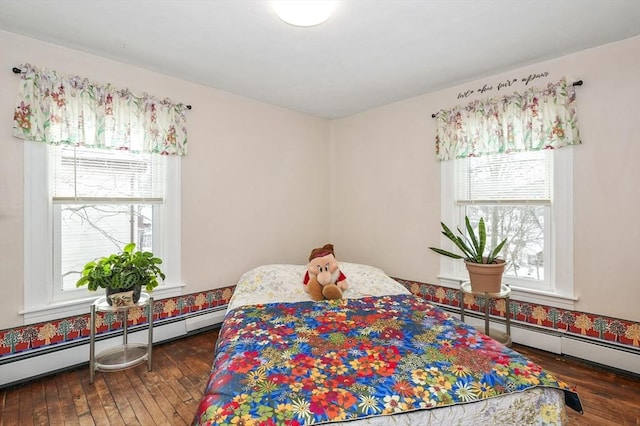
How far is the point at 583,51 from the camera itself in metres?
2.25

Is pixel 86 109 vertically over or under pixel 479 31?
under

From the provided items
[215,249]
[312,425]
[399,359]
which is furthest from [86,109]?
[399,359]

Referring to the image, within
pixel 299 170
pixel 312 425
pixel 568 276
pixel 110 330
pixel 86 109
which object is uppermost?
pixel 86 109

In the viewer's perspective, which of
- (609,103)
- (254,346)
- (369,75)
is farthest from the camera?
(369,75)

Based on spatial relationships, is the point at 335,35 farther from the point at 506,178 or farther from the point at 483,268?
the point at 483,268

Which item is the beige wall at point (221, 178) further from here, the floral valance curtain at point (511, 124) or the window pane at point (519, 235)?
the window pane at point (519, 235)

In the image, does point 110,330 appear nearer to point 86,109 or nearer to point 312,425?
point 86,109

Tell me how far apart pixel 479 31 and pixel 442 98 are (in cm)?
100

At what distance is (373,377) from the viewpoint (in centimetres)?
138

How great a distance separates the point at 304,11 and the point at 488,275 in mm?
2257

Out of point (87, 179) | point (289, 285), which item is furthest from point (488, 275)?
point (87, 179)

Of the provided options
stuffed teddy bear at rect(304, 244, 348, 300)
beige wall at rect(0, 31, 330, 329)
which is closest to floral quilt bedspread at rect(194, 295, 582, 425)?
stuffed teddy bear at rect(304, 244, 348, 300)

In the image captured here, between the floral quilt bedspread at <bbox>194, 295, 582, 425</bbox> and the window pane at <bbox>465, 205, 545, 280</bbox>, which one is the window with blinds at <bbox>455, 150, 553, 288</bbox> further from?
the floral quilt bedspread at <bbox>194, 295, 582, 425</bbox>

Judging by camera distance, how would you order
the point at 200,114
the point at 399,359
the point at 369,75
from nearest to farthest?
the point at 399,359 → the point at 369,75 → the point at 200,114
